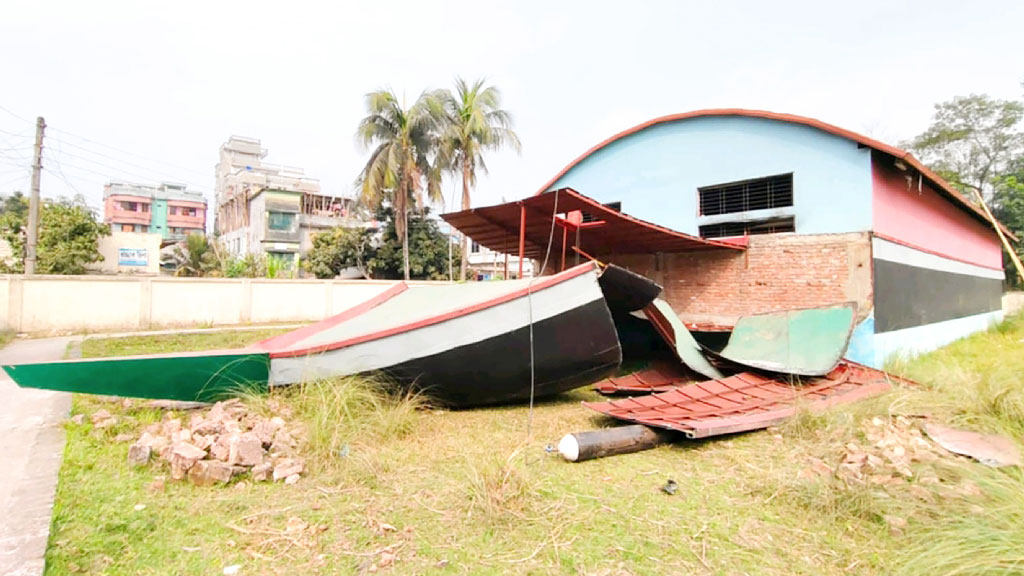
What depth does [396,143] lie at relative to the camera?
63.9 ft

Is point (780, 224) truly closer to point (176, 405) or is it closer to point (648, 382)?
point (648, 382)

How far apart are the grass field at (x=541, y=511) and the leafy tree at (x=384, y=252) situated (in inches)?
778

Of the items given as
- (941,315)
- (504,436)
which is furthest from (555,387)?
(941,315)

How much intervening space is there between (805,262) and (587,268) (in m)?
4.69

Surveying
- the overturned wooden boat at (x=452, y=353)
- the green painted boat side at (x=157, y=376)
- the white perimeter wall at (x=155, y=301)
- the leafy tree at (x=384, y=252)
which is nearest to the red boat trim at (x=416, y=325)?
the overturned wooden boat at (x=452, y=353)

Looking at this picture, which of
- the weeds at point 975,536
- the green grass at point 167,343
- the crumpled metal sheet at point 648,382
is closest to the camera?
the weeds at point 975,536

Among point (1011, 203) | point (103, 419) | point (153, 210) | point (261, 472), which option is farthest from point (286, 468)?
point (153, 210)

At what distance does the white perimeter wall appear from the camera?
1247 cm

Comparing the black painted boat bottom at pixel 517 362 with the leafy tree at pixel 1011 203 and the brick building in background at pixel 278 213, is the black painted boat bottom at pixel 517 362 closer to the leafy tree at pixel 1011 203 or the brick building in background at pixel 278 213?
the brick building in background at pixel 278 213

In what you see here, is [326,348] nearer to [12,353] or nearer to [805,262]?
[805,262]

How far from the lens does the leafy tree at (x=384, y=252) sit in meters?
23.6

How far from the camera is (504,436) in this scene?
14.5 feet

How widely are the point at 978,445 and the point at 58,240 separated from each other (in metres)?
25.5

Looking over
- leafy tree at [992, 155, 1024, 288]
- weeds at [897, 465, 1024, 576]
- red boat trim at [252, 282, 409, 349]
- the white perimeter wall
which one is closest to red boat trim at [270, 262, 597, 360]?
red boat trim at [252, 282, 409, 349]
